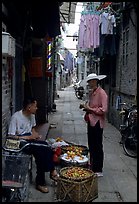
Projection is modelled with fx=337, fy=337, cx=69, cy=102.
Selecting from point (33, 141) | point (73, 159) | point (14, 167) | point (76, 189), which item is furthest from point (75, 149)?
point (14, 167)

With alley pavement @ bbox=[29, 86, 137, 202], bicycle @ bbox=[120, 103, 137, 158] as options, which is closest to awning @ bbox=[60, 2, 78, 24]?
alley pavement @ bbox=[29, 86, 137, 202]

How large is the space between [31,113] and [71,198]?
1.60m

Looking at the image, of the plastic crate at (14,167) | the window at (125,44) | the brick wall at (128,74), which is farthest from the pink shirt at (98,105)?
the window at (125,44)

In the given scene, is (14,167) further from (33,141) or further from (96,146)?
(96,146)

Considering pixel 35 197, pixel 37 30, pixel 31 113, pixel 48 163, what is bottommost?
pixel 35 197

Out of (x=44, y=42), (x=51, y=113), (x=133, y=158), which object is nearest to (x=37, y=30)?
(x=44, y=42)

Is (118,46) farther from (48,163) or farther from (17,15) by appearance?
(48,163)

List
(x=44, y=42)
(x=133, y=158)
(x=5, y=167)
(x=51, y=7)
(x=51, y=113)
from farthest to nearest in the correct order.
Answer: (x=51, y=113) → (x=44, y=42) → (x=133, y=158) → (x=51, y=7) → (x=5, y=167)

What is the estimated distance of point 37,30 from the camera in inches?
308

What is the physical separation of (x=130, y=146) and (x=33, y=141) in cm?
333

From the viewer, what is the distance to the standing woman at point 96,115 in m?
5.66

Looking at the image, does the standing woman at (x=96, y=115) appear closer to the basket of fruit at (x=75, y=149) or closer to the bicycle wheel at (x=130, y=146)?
the basket of fruit at (x=75, y=149)

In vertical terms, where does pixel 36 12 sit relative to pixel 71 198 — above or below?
above

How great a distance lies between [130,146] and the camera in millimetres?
7934
